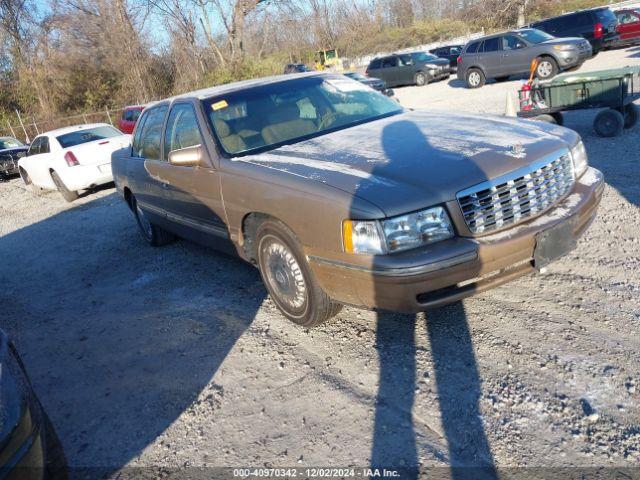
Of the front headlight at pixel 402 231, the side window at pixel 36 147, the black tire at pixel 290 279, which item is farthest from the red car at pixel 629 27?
the front headlight at pixel 402 231

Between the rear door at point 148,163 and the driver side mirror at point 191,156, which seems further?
the rear door at point 148,163

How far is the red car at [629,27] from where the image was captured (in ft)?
67.1

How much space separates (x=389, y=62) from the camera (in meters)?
24.4

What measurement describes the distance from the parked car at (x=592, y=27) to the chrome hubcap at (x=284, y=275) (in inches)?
808

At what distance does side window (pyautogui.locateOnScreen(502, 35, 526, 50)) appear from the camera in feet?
57.0

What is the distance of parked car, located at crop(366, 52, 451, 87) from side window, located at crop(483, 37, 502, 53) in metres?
4.97

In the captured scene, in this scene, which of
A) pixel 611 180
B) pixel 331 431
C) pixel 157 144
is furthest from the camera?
pixel 611 180

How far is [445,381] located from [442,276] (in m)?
0.60

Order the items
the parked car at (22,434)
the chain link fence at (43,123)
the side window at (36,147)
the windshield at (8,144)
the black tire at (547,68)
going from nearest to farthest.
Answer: the parked car at (22,434) → the side window at (36,147) → the black tire at (547,68) → the windshield at (8,144) → the chain link fence at (43,123)

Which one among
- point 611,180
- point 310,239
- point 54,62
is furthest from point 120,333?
point 54,62

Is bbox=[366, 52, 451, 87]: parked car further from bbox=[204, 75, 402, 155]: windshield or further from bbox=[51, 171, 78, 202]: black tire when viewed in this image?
bbox=[204, 75, 402, 155]: windshield

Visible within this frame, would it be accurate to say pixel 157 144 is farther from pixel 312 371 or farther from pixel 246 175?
pixel 312 371

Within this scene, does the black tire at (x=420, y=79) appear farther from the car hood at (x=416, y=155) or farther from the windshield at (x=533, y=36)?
the car hood at (x=416, y=155)

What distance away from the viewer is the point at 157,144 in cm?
536
